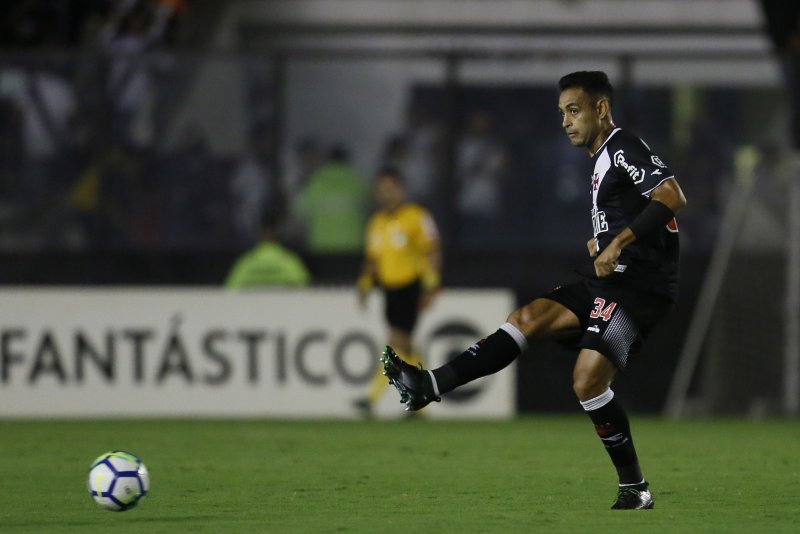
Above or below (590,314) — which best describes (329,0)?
above

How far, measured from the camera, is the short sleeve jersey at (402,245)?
48.0 feet

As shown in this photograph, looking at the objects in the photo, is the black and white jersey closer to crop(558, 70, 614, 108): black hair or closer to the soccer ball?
crop(558, 70, 614, 108): black hair

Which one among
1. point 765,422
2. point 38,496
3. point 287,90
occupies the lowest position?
point 38,496

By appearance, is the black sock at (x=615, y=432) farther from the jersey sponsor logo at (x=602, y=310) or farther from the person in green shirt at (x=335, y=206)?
the person in green shirt at (x=335, y=206)

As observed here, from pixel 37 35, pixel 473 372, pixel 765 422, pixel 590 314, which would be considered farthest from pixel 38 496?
pixel 37 35

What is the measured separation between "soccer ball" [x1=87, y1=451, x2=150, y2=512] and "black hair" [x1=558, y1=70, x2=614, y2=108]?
2586 mm

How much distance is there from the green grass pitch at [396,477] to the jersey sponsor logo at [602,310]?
2.80 feet

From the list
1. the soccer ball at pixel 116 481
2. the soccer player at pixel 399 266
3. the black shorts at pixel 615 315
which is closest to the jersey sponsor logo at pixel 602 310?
the black shorts at pixel 615 315

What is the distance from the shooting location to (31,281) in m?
15.9

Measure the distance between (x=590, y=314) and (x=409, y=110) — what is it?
8.86 metres

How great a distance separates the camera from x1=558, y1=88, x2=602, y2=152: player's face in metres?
7.47

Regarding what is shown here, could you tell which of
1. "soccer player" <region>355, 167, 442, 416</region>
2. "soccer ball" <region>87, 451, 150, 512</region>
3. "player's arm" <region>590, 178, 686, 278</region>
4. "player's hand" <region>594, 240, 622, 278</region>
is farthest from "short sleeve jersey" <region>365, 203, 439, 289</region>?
"soccer ball" <region>87, 451, 150, 512</region>

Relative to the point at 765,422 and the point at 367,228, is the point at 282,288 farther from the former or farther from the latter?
the point at 765,422

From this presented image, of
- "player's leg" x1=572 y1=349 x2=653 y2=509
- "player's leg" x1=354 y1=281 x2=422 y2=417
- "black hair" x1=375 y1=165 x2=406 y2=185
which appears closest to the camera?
"player's leg" x1=572 y1=349 x2=653 y2=509
